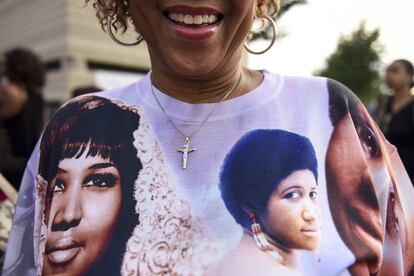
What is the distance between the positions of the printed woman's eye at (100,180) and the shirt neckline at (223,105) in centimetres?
21

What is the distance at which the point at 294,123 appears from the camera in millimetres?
1192

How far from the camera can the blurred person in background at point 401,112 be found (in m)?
3.38

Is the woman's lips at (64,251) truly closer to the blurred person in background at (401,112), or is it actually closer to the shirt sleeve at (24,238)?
the shirt sleeve at (24,238)

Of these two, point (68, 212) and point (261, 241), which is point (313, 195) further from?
point (68, 212)

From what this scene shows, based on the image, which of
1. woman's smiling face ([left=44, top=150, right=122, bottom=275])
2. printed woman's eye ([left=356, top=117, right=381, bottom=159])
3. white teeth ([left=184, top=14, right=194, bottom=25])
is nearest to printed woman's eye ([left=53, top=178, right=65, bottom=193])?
woman's smiling face ([left=44, top=150, right=122, bottom=275])

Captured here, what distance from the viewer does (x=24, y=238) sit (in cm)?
141

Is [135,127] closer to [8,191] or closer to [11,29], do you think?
[8,191]

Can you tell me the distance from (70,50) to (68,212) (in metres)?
14.8

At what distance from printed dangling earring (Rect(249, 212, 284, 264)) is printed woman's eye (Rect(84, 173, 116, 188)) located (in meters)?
0.35

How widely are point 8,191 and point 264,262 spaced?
3.74 feet

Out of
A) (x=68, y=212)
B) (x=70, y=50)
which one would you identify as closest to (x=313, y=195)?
(x=68, y=212)

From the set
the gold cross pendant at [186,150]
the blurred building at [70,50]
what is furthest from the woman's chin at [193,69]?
the blurred building at [70,50]

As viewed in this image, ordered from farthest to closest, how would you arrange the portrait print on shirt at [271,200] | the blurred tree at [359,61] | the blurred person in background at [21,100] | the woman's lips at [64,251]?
the blurred tree at [359,61], the blurred person in background at [21,100], the woman's lips at [64,251], the portrait print on shirt at [271,200]

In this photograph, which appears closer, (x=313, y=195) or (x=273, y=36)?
(x=313, y=195)
